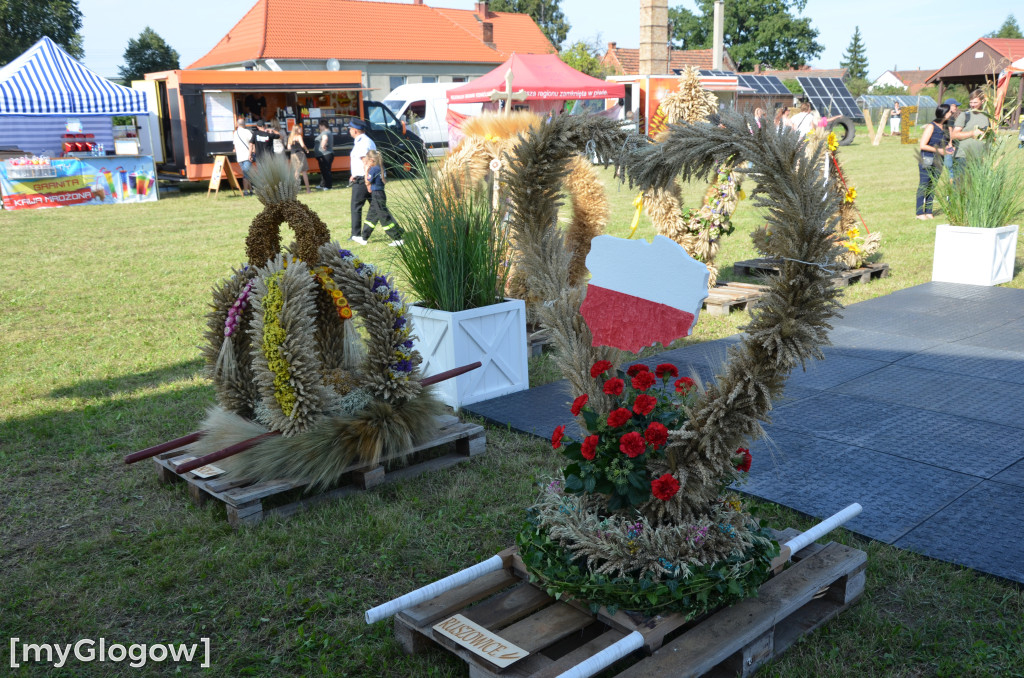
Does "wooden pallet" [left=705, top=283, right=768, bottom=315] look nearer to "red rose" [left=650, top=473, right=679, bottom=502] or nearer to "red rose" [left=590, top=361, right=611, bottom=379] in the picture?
"red rose" [left=590, top=361, right=611, bottom=379]

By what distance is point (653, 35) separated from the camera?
27.1 metres

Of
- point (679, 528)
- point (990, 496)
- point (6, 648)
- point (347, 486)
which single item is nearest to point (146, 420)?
point (347, 486)

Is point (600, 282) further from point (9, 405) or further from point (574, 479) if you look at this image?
point (9, 405)

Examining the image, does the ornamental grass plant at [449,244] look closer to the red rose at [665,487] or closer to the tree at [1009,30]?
the red rose at [665,487]

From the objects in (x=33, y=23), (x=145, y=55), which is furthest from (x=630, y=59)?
(x=33, y=23)

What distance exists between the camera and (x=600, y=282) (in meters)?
2.46

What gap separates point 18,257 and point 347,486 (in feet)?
29.1

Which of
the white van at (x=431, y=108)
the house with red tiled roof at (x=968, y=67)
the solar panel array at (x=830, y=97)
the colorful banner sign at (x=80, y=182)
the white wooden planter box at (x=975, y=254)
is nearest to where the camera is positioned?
the white wooden planter box at (x=975, y=254)

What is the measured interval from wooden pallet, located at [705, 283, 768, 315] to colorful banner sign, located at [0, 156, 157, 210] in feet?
44.9

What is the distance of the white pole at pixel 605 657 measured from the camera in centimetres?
207

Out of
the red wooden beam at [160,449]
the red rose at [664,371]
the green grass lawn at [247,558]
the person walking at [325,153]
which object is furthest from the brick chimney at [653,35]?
the red rose at [664,371]

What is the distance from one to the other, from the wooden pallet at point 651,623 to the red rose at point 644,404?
614 mm

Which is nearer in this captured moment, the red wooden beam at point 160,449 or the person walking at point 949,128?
the red wooden beam at point 160,449

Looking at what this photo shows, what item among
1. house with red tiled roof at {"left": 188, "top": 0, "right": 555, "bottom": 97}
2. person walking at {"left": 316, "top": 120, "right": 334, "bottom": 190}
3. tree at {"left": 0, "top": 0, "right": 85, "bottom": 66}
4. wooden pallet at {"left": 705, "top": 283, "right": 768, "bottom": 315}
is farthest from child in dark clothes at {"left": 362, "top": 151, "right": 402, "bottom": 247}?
tree at {"left": 0, "top": 0, "right": 85, "bottom": 66}
